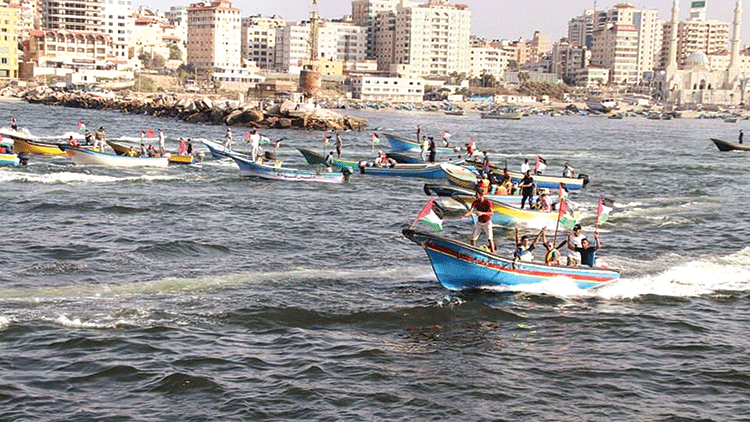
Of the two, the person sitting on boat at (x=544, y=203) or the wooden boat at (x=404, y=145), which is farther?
the wooden boat at (x=404, y=145)

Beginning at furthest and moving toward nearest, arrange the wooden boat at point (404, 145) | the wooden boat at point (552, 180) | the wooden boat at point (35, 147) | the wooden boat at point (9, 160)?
the wooden boat at point (404, 145) < the wooden boat at point (35, 147) < the wooden boat at point (9, 160) < the wooden boat at point (552, 180)

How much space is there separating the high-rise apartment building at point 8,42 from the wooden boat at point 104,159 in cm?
14502

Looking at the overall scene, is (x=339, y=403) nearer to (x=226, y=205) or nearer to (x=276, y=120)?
(x=226, y=205)

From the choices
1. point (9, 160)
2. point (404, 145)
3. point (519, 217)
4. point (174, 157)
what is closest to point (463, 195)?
point (519, 217)

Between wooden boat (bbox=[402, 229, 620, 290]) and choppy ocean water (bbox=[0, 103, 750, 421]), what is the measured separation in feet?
1.42

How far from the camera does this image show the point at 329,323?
21562 millimetres

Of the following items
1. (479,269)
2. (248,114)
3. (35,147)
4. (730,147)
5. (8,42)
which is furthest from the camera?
(8,42)

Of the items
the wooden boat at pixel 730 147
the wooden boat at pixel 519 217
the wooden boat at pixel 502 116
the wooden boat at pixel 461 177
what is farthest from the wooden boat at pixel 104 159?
the wooden boat at pixel 502 116

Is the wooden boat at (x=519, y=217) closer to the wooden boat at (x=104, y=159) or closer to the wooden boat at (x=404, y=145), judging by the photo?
the wooden boat at (x=104, y=159)

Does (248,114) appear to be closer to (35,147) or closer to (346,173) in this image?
(35,147)

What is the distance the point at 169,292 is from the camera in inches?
917

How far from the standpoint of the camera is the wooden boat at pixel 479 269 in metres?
23.7

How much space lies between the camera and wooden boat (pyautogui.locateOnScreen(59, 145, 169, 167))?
50.2m

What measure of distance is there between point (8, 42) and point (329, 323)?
181 meters
